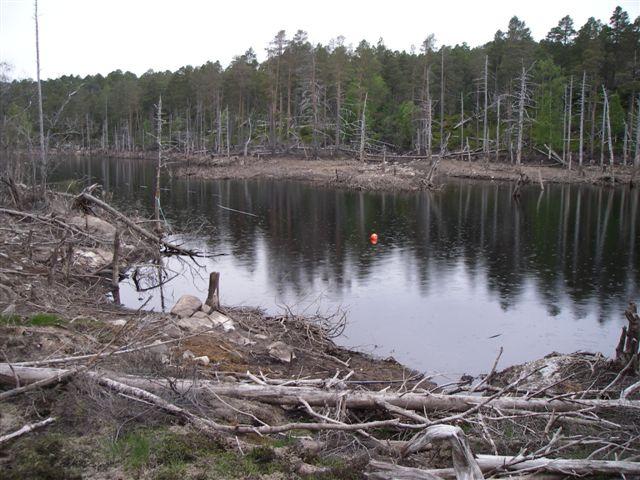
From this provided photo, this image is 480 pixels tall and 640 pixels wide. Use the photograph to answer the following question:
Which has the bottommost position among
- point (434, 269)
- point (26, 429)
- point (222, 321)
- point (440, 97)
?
point (434, 269)

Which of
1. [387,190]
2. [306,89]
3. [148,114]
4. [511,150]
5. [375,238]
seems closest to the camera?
[375,238]

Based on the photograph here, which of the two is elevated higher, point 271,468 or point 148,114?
point 148,114

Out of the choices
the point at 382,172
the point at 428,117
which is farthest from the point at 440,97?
the point at 382,172

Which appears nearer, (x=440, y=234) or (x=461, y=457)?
(x=461, y=457)

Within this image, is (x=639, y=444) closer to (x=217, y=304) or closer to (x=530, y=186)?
(x=217, y=304)

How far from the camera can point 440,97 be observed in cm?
7481

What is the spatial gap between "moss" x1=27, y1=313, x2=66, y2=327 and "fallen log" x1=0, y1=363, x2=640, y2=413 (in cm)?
281

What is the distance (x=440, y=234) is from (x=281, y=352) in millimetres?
19228

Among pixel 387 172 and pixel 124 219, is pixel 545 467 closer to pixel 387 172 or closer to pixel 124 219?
pixel 124 219

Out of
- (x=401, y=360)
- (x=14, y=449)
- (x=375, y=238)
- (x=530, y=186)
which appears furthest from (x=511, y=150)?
(x=14, y=449)

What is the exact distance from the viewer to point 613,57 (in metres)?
63.2

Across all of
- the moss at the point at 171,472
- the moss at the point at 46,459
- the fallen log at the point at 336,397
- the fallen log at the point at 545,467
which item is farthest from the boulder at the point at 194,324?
the fallen log at the point at 545,467

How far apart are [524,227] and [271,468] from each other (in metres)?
28.2

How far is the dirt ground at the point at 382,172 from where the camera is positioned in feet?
172
